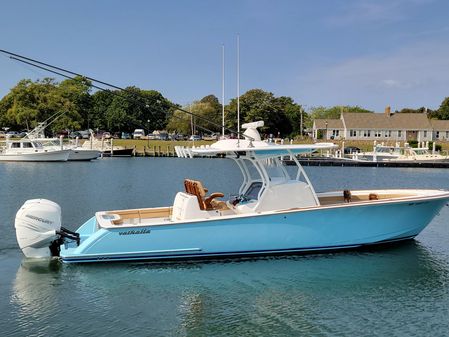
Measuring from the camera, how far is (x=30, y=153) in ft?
208

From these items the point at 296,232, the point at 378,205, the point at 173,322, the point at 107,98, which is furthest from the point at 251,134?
the point at 107,98

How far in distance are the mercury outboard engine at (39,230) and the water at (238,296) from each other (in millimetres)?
477

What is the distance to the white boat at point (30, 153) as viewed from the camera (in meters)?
63.2

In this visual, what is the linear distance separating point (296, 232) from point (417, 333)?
14.9 ft

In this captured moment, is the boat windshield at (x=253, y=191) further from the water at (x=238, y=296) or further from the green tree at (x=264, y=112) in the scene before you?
the green tree at (x=264, y=112)

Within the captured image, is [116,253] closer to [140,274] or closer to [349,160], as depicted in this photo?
[140,274]

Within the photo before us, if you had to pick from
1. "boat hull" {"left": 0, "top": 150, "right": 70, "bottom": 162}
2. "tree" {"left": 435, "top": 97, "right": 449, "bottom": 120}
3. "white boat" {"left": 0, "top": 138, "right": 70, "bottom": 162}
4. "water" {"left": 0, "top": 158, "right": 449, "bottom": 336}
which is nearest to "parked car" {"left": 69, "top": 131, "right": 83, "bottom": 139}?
"white boat" {"left": 0, "top": 138, "right": 70, "bottom": 162}

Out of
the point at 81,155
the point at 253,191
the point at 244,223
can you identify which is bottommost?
the point at 244,223

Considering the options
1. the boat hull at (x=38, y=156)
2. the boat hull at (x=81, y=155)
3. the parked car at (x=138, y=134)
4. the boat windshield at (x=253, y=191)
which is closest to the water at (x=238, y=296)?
the boat windshield at (x=253, y=191)

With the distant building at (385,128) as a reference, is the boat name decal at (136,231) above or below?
below

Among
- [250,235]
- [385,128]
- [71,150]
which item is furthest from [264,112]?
[250,235]

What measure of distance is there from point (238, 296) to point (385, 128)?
9185 cm

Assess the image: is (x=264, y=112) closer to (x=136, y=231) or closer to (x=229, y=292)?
(x=136, y=231)

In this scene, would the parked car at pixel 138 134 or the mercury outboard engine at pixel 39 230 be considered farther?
the parked car at pixel 138 134
